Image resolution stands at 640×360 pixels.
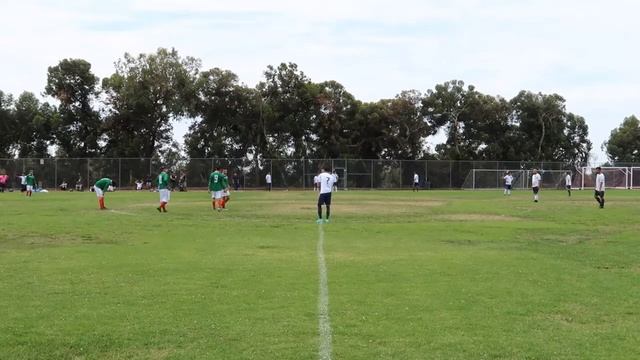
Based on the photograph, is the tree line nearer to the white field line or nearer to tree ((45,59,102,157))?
tree ((45,59,102,157))

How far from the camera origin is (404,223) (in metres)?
20.9

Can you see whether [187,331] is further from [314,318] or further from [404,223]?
[404,223]

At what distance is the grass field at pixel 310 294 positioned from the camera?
6230mm

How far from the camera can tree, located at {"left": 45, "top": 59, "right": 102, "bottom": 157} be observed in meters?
63.3

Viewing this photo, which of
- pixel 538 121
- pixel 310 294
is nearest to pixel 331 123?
pixel 538 121

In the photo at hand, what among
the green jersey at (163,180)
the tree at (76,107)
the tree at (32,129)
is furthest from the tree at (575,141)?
the green jersey at (163,180)

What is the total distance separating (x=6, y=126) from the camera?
6322 centimetres

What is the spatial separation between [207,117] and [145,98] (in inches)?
250

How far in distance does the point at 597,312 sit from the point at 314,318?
3.35 m

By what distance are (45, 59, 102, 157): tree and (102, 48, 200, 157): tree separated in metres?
1.49

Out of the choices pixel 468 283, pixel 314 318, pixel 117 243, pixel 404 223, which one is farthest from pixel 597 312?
pixel 404 223

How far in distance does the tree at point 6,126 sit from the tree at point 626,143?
73.5 meters

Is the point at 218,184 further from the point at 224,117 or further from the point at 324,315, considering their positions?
the point at 224,117

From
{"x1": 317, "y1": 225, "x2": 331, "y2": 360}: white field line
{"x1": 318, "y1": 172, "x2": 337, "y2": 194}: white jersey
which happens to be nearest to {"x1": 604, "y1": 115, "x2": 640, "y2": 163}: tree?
{"x1": 318, "y1": 172, "x2": 337, "y2": 194}: white jersey
